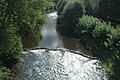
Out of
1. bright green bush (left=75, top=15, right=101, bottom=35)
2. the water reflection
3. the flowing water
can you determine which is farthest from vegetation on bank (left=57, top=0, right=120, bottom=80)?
the water reflection

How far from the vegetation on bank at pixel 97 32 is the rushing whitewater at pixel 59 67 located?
146cm

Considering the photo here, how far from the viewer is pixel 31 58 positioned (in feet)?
46.8

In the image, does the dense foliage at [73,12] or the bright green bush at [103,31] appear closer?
the bright green bush at [103,31]

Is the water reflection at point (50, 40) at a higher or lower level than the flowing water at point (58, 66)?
higher

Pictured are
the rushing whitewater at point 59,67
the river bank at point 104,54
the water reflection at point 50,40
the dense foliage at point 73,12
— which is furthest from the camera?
the dense foliage at point 73,12

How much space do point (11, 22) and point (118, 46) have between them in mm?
10556

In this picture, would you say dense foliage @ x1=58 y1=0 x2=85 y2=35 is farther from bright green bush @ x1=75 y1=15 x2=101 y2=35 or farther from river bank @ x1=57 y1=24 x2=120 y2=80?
river bank @ x1=57 y1=24 x2=120 y2=80

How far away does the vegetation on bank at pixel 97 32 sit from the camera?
13586mm

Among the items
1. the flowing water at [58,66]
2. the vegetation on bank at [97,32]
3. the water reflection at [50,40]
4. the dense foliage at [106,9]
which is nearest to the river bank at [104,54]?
the vegetation on bank at [97,32]

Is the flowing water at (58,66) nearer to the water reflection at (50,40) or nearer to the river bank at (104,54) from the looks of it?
the river bank at (104,54)

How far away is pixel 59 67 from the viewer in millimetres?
12477

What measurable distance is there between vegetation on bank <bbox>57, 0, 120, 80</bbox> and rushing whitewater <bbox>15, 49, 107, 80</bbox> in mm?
1465

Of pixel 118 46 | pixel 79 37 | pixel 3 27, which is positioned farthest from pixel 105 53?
pixel 3 27

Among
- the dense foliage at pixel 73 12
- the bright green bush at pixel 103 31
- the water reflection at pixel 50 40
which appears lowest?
the water reflection at pixel 50 40
